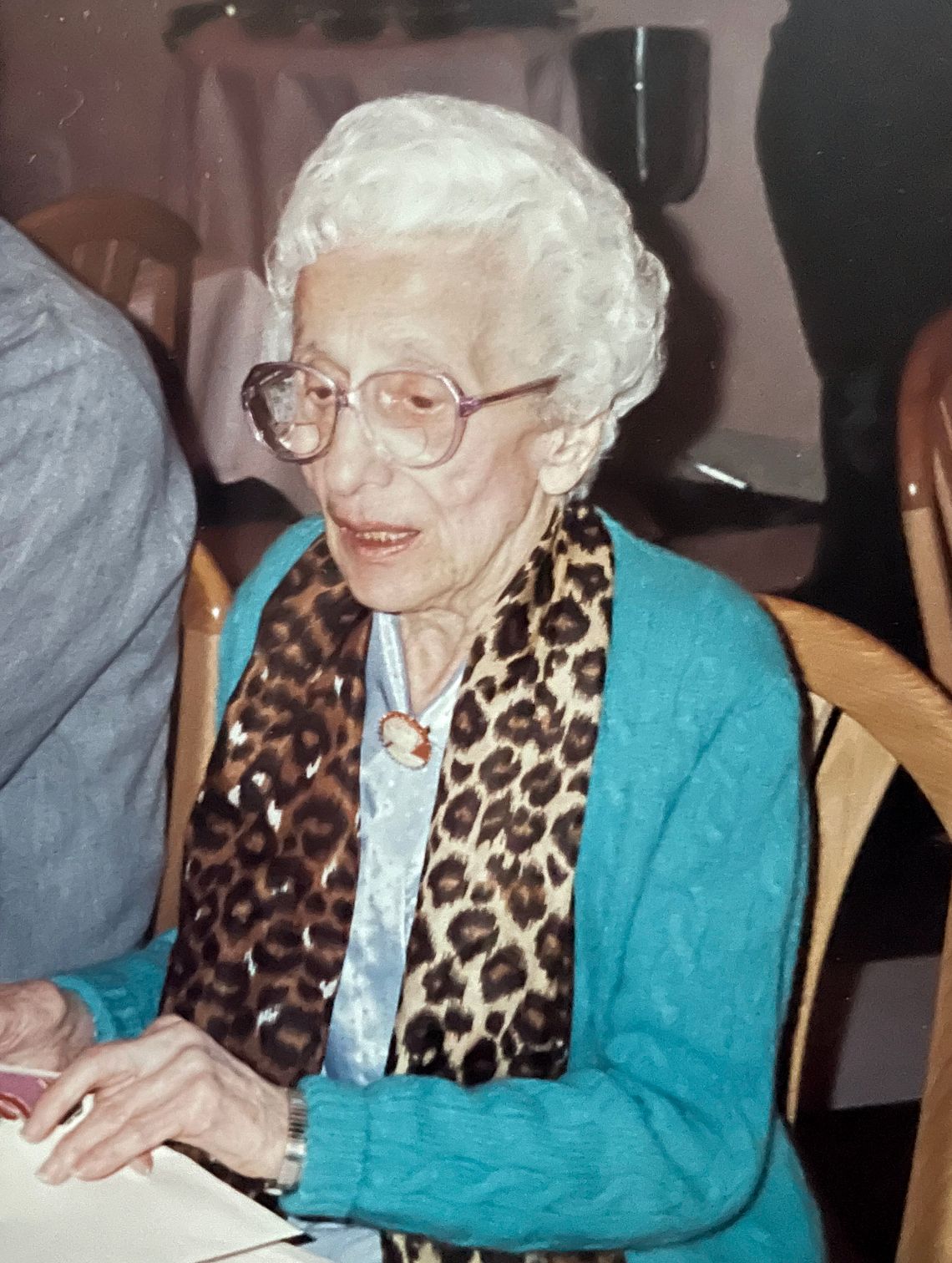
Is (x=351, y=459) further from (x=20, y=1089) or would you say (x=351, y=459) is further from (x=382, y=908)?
(x=20, y=1089)

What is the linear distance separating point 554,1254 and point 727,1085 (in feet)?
0.57

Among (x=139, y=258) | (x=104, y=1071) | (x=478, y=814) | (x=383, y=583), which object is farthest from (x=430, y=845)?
(x=139, y=258)

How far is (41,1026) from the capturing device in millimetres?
1091

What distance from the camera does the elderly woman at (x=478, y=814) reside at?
955 mm

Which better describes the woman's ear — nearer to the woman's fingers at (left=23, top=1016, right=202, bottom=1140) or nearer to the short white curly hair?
the short white curly hair

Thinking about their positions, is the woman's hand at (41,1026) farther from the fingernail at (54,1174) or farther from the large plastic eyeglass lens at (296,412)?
the large plastic eyeglass lens at (296,412)

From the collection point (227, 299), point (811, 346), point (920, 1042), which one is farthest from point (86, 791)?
point (920, 1042)

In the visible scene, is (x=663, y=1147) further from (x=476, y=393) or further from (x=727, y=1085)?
(x=476, y=393)

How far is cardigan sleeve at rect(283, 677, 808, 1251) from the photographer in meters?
0.93

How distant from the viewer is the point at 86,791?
128 cm

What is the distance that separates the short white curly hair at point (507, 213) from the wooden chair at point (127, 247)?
0.36m

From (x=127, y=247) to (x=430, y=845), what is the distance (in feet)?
2.33

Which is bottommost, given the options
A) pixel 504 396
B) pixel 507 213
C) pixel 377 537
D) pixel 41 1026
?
pixel 41 1026

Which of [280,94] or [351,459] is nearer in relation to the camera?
[351,459]
